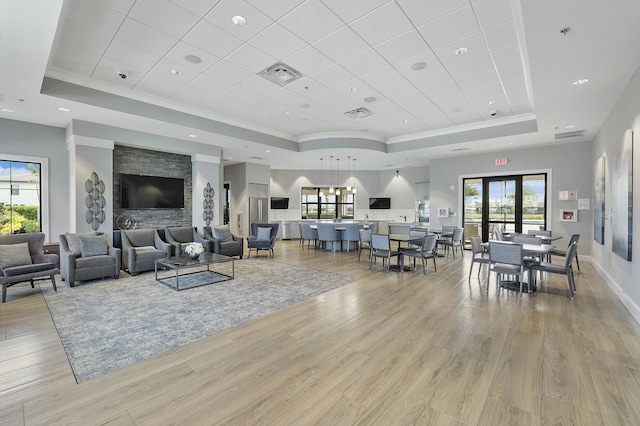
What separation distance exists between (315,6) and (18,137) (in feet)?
22.4

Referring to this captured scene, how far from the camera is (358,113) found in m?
6.76

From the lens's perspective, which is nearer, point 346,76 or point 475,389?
point 475,389

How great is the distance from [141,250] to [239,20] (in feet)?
16.4

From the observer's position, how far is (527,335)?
3168mm

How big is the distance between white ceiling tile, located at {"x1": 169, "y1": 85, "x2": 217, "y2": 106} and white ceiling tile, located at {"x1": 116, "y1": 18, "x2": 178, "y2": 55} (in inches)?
51.4

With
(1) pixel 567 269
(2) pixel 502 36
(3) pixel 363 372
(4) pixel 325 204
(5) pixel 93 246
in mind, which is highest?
(2) pixel 502 36

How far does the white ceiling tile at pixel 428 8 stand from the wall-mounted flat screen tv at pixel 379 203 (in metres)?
9.91

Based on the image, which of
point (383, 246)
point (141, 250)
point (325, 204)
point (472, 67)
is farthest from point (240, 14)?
point (325, 204)

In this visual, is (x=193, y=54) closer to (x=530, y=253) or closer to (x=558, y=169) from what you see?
(x=530, y=253)

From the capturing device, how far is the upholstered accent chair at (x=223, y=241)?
298 inches

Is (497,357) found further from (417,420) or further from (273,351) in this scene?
(273,351)

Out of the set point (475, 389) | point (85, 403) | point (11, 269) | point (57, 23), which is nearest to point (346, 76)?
point (57, 23)

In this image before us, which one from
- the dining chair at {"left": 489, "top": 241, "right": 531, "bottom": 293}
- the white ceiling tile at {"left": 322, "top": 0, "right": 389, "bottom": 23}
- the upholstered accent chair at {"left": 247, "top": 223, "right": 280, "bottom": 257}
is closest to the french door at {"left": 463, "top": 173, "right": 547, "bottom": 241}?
the dining chair at {"left": 489, "top": 241, "right": 531, "bottom": 293}

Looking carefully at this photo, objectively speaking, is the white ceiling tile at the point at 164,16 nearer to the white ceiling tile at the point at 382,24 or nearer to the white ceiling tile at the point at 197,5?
the white ceiling tile at the point at 197,5
